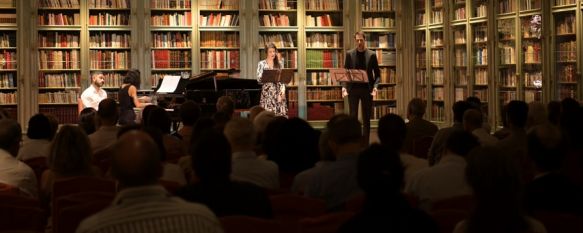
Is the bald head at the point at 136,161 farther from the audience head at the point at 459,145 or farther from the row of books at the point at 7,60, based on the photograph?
the row of books at the point at 7,60

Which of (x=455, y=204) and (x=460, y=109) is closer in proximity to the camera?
(x=455, y=204)

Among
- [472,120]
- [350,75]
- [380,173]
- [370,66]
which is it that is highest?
[370,66]

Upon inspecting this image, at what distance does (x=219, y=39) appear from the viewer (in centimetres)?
1639

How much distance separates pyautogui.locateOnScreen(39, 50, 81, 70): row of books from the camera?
1594 cm

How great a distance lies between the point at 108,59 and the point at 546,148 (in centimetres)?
1254

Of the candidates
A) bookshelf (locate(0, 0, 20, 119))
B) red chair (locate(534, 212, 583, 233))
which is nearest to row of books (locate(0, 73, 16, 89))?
bookshelf (locate(0, 0, 20, 119))

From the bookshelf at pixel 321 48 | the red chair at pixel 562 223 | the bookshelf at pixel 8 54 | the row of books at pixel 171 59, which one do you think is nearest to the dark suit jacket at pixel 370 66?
the bookshelf at pixel 321 48

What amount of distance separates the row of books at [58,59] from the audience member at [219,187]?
40.8 feet

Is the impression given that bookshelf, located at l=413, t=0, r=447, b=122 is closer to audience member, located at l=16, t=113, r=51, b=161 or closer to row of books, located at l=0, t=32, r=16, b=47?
row of books, located at l=0, t=32, r=16, b=47

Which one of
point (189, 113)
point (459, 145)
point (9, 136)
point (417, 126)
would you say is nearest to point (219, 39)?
point (417, 126)

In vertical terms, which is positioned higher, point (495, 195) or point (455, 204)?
point (495, 195)

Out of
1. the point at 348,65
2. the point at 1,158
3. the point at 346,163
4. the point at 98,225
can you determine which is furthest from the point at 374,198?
the point at 348,65


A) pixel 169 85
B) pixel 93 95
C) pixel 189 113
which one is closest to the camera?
pixel 189 113

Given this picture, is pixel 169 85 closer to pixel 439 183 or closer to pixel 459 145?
pixel 459 145
